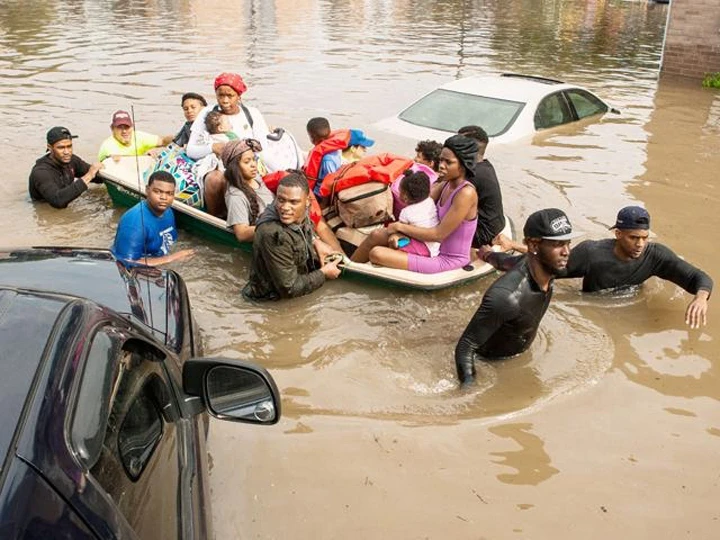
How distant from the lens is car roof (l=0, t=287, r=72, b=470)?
1.61 m

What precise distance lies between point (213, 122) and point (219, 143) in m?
0.26

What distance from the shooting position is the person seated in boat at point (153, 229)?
236 inches

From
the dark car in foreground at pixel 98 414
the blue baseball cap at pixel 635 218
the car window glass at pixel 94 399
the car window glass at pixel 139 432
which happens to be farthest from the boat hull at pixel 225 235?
the car window glass at pixel 94 399

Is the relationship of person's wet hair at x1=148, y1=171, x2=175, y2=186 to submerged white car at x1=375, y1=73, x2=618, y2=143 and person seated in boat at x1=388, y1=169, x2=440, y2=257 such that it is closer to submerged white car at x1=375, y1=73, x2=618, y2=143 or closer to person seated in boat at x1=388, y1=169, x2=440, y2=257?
person seated in boat at x1=388, y1=169, x2=440, y2=257

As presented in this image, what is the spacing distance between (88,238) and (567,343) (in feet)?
16.0

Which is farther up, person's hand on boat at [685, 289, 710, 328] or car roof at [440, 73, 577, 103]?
car roof at [440, 73, 577, 103]

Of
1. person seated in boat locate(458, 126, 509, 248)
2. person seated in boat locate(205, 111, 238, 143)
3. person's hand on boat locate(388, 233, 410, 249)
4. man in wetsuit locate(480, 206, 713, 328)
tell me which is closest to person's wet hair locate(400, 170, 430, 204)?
person's hand on boat locate(388, 233, 410, 249)

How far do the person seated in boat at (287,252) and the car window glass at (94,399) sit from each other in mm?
3367

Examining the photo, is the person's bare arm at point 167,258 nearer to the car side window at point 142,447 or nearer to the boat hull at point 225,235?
the boat hull at point 225,235

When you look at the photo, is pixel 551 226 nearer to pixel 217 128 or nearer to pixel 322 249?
pixel 322 249

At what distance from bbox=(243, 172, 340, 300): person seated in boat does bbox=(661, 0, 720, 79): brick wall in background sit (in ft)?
42.8

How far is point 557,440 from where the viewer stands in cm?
426

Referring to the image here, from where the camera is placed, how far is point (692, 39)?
51.6 feet

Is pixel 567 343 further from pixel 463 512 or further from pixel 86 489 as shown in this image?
pixel 86 489
